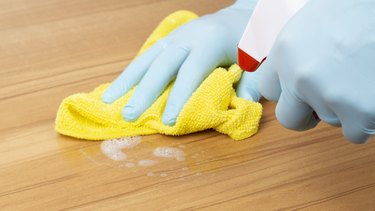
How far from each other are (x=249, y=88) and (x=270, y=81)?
27 centimetres

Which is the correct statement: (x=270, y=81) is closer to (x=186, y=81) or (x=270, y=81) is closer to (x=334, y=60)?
(x=334, y=60)

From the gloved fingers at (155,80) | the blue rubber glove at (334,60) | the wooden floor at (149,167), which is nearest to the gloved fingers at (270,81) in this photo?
the blue rubber glove at (334,60)

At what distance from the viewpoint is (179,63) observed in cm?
90

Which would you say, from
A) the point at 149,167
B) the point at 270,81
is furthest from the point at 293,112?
the point at 149,167

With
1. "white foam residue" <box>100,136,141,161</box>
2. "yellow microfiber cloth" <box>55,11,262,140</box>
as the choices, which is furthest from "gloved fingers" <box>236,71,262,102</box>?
"white foam residue" <box>100,136,141,161</box>

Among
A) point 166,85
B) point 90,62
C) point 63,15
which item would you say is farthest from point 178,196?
point 63,15

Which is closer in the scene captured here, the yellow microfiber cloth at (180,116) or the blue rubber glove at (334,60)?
the blue rubber glove at (334,60)

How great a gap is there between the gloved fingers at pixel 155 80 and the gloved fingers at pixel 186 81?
0.01m

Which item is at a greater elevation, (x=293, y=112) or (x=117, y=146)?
(x=293, y=112)

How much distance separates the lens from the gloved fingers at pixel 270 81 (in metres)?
0.61

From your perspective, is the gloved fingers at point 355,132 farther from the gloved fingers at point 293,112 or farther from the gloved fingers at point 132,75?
the gloved fingers at point 132,75

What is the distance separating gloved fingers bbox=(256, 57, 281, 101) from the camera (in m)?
0.61

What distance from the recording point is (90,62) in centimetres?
101

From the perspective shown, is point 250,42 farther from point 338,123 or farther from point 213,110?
point 213,110
